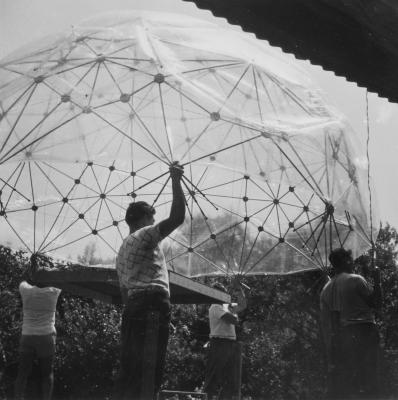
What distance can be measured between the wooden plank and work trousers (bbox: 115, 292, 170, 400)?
1272 millimetres

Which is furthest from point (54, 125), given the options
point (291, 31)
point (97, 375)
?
point (97, 375)

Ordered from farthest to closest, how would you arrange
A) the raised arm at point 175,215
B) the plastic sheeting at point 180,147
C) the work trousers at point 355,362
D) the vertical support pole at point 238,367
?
the vertical support pole at point 238,367 → the plastic sheeting at point 180,147 → the work trousers at point 355,362 → the raised arm at point 175,215

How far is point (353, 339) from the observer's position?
7.43m

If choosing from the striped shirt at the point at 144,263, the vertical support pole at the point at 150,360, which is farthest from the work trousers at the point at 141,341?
the striped shirt at the point at 144,263

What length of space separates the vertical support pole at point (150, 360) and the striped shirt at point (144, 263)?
1.06 ft

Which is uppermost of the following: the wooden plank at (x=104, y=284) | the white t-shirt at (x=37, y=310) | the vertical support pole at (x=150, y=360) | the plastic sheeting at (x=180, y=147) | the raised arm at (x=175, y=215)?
the plastic sheeting at (x=180, y=147)

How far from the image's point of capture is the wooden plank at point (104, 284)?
7348 millimetres

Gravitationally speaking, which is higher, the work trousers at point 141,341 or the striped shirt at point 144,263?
the striped shirt at point 144,263

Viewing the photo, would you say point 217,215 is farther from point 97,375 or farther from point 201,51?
point 97,375

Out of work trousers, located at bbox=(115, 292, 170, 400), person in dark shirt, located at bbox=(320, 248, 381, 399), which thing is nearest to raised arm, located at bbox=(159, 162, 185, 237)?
work trousers, located at bbox=(115, 292, 170, 400)

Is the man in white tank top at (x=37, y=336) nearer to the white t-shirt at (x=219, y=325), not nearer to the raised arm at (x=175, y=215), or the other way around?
the raised arm at (x=175, y=215)

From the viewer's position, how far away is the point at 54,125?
8.75 metres

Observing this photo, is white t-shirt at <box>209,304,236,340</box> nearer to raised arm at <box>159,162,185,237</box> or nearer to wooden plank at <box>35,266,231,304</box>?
wooden plank at <box>35,266,231,304</box>

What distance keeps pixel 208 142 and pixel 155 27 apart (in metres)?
1.49
